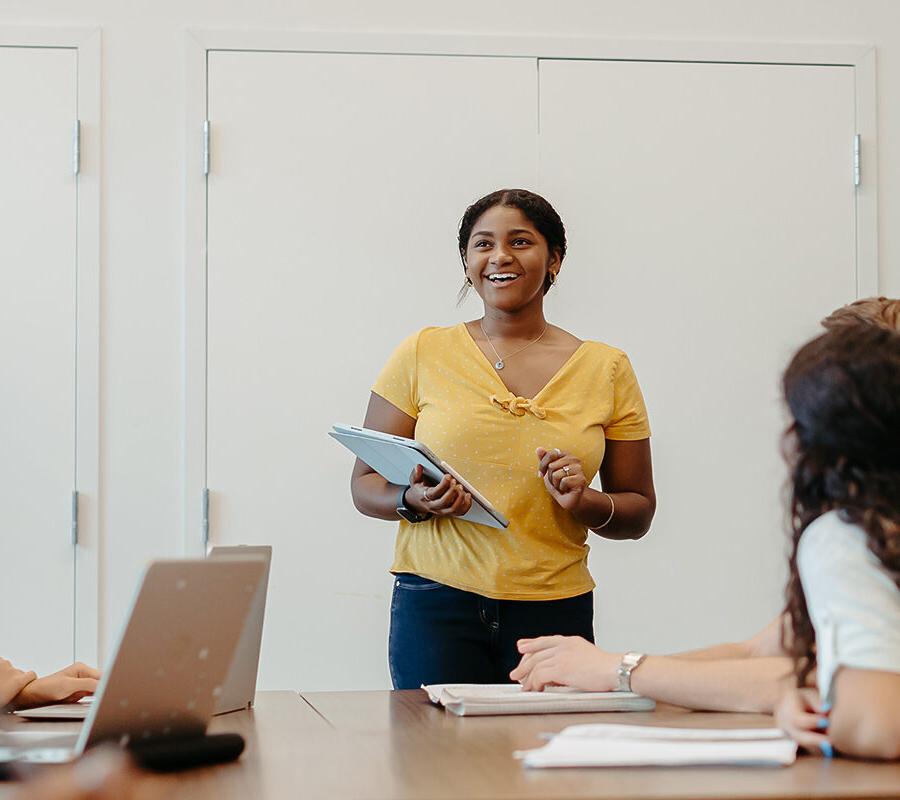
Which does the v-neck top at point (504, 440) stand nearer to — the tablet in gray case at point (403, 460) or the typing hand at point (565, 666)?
the tablet in gray case at point (403, 460)

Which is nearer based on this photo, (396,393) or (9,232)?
(396,393)

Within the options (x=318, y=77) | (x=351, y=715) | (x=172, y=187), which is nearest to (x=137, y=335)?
(x=172, y=187)

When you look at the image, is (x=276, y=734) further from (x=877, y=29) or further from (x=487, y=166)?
(x=877, y=29)

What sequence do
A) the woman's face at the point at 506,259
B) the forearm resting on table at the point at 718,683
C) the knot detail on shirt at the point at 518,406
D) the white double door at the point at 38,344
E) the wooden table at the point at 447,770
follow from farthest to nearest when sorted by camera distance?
the white double door at the point at 38,344 < the woman's face at the point at 506,259 < the knot detail on shirt at the point at 518,406 < the forearm resting on table at the point at 718,683 < the wooden table at the point at 447,770

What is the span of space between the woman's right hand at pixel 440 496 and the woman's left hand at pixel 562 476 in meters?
0.16

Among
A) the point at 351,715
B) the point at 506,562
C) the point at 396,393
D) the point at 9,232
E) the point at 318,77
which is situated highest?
the point at 318,77

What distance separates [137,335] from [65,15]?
87 cm

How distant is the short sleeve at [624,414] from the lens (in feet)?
8.55

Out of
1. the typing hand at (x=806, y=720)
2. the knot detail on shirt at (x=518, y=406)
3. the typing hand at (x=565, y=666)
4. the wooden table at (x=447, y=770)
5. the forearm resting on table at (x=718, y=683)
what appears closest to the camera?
the wooden table at (x=447, y=770)

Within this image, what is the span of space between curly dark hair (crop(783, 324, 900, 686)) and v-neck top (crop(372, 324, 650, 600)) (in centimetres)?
104

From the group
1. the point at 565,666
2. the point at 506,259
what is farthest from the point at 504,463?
the point at 565,666

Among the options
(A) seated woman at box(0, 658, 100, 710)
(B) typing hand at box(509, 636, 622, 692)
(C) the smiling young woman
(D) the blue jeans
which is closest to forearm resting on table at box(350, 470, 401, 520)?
(C) the smiling young woman

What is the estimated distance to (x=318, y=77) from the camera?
139 inches

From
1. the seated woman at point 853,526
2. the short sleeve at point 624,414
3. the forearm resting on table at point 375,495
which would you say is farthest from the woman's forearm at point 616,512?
the seated woman at point 853,526
